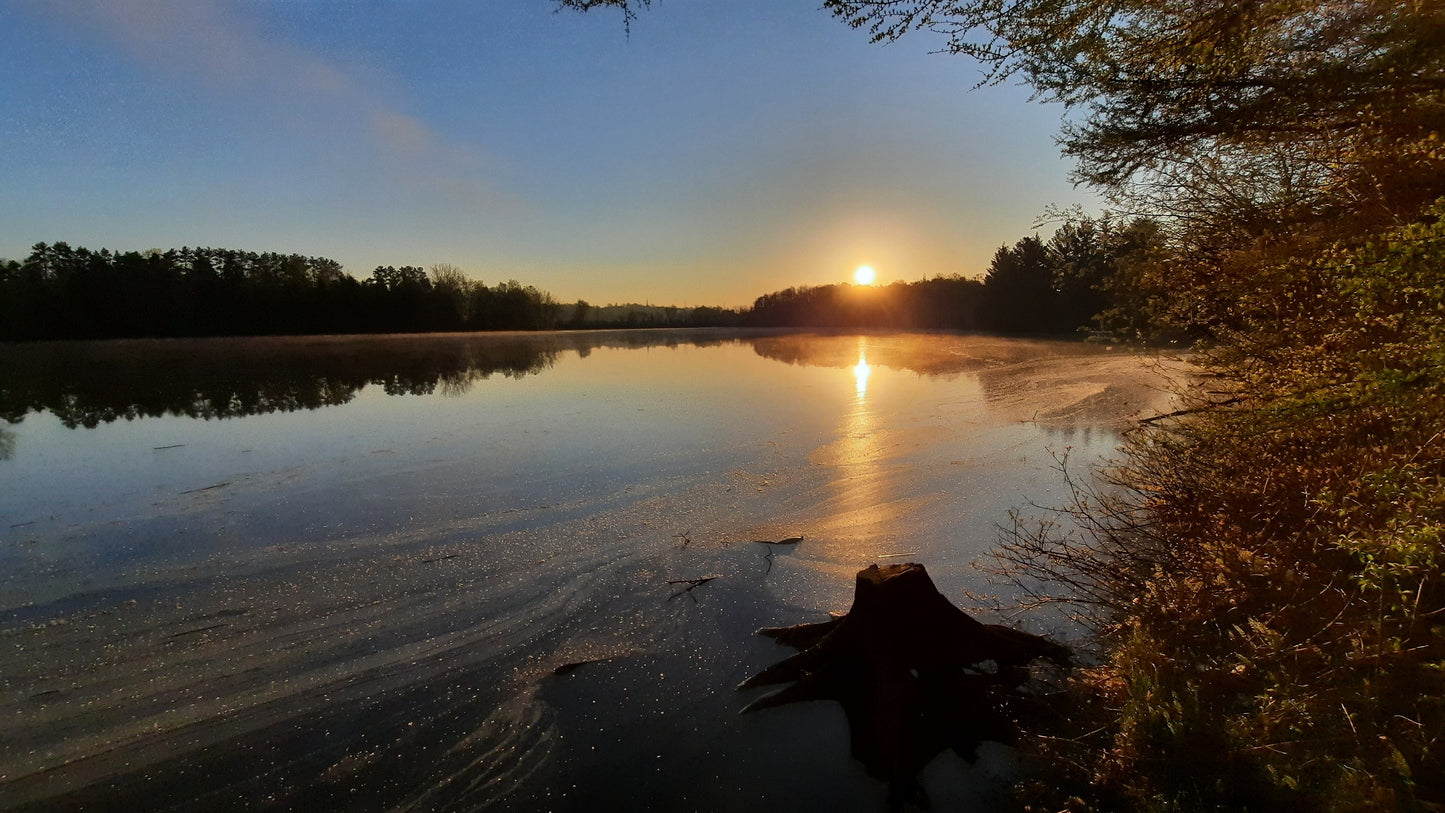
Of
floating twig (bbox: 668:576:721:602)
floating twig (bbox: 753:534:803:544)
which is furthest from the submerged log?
floating twig (bbox: 753:534:803:544)

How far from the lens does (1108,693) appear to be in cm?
358

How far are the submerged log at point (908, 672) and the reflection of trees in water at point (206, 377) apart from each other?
14669 millimetres

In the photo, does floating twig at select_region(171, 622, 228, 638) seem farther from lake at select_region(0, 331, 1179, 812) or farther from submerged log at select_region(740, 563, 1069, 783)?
submerged log at select_region(740, 563, 1069, 783)

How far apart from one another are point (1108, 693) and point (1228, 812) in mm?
1054

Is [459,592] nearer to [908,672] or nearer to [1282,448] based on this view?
[908,672]

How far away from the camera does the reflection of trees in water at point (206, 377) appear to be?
14.4 m

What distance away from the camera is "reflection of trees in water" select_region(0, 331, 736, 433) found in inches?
567

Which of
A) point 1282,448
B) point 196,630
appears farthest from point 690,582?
point 1282,448

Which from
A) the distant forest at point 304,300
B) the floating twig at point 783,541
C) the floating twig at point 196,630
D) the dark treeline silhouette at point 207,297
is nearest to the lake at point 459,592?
the floating twig at point 196,630

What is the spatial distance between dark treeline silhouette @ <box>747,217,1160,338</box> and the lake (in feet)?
9.47

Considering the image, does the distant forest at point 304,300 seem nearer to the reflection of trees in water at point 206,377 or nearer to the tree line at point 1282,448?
the reflection of trees in water at point 206,377

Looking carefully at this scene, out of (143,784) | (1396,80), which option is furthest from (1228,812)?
(143,784)

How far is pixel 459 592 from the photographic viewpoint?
5.14 metres

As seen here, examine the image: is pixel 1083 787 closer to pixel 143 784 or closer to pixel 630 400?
pixel 143 784
